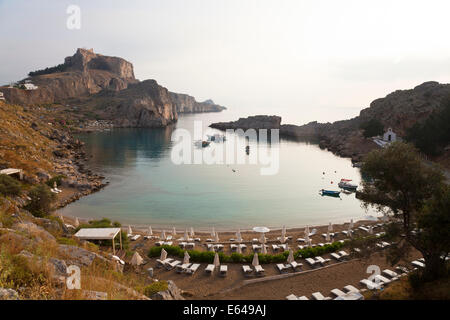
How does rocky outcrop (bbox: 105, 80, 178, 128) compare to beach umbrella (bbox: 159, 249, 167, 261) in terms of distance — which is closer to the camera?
beach umbrella (bbox: 159, 249, 167, 261)

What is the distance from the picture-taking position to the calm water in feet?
96.8

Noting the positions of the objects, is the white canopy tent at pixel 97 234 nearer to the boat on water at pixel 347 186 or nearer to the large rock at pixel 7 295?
the large rock at pixel 7 295

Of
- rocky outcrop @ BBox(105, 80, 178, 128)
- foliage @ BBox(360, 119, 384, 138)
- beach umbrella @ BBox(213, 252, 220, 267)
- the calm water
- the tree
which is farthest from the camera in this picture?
rocky outcrop @ BBox(105, 80, 178, 128)

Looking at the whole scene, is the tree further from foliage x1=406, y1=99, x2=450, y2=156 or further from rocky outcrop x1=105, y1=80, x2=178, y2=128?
rocky outcrop x1=105, y1=80, x2=178, y2=128

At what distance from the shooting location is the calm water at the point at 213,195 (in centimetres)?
2952

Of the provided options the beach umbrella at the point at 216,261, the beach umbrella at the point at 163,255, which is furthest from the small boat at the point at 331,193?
the beach umbrella at the point at 163,255

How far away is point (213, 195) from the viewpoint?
1486 inches

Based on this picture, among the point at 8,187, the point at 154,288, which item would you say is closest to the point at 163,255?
the point at 154,288

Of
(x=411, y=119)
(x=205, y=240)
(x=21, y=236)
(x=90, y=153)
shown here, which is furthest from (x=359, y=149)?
(x=21, y=236)

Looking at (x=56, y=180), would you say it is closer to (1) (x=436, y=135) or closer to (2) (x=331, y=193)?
(2) (x=331, y=193)

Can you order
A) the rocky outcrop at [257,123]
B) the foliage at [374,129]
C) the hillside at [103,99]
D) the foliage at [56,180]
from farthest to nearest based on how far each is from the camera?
the rocky outcrop at [257,123] < the hillside at [103,99] < the foliage at [374,129] < the foliage at [56,180]

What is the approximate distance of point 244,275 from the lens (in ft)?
49.1

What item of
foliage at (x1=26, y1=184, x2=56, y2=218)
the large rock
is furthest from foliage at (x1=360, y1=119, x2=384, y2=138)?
the large rock
